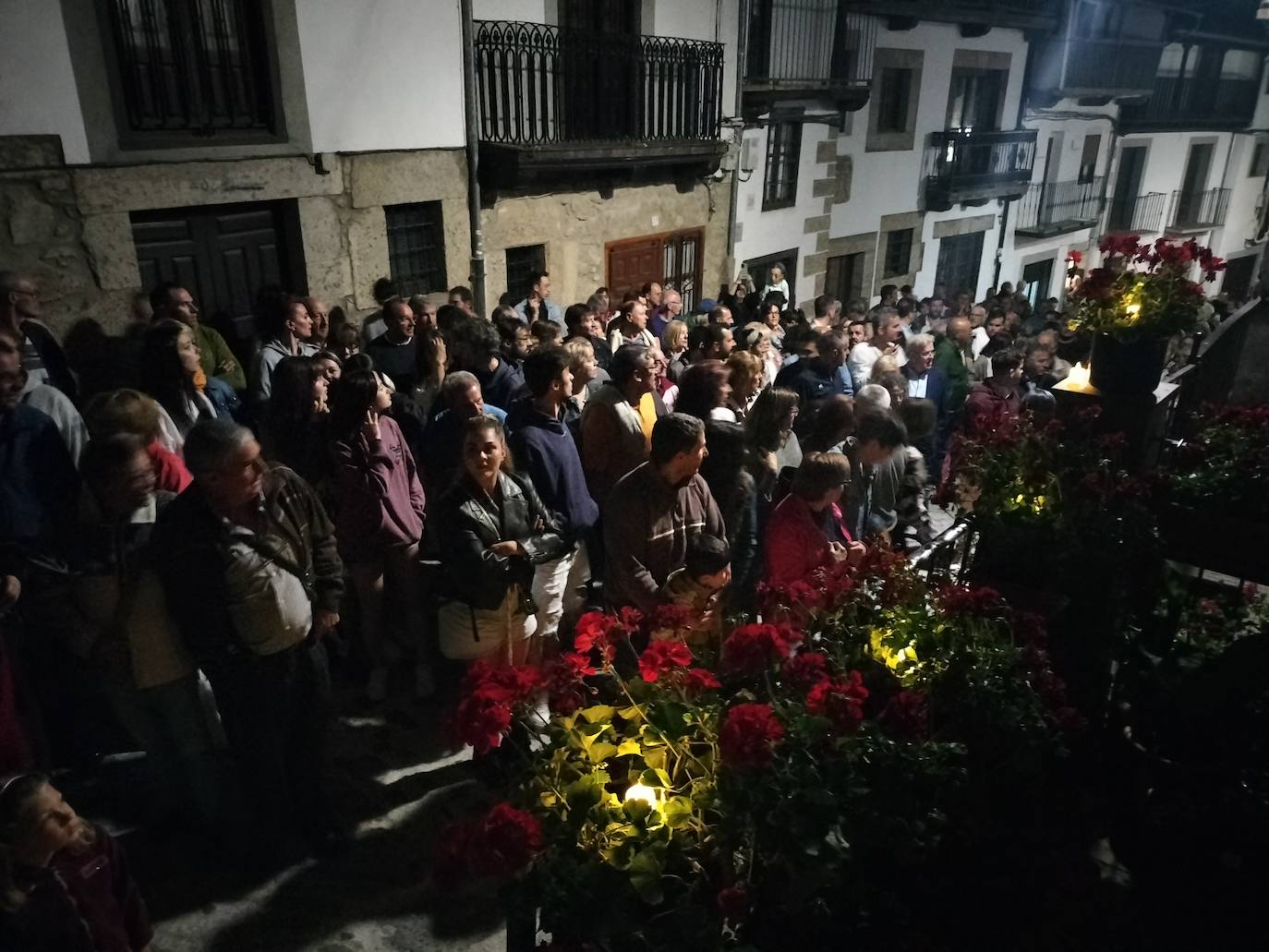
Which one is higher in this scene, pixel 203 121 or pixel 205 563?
pixel 203 121

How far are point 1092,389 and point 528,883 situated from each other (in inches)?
159

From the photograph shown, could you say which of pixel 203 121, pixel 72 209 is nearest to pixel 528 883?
pixel 72 209

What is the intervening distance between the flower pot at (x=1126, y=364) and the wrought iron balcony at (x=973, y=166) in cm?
1425

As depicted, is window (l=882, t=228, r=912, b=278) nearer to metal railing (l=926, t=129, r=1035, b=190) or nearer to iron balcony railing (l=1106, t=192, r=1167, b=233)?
metal railing (l=926, t=129, r=1035, b=190)

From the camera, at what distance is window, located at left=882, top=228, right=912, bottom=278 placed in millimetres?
17688

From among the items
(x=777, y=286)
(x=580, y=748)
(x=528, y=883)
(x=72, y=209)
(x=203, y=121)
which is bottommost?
(x=777, y=286)

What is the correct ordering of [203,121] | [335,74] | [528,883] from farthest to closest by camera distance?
[335,74], [203,121], [528,883]

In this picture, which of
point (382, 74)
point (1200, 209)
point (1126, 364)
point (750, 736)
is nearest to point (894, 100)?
point (382, 74)

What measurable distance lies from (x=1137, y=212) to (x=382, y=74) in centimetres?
2401

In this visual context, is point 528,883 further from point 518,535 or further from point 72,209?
point 72,209

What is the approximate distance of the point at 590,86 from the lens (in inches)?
406

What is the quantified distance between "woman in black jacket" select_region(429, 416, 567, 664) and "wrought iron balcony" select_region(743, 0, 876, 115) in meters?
10.8

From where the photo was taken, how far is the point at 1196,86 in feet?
83.8

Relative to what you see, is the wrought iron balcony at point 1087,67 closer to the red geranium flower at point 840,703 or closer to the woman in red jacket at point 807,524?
the woman in red jacket at point 807,524
